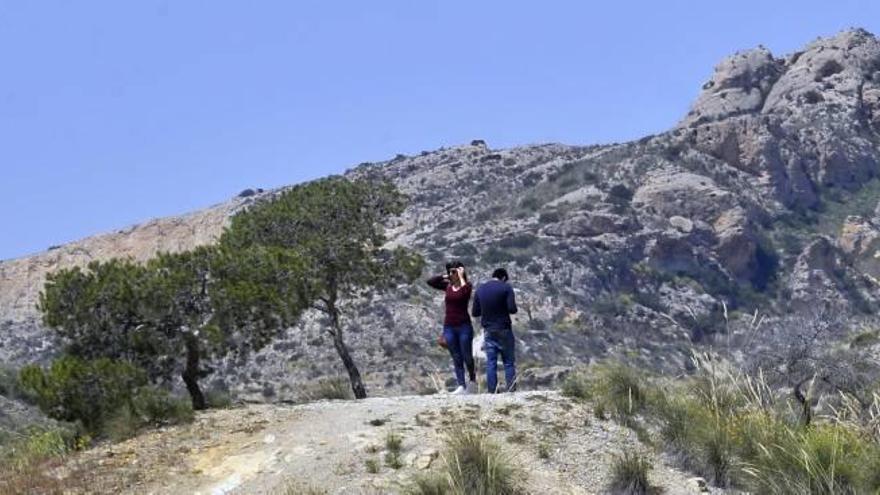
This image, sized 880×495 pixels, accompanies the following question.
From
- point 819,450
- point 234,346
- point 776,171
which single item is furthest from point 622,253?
point 819,450

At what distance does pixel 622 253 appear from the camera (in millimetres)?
64562

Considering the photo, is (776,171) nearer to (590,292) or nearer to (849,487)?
(590,292)

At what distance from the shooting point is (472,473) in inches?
392

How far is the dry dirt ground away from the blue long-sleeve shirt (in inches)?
68.7

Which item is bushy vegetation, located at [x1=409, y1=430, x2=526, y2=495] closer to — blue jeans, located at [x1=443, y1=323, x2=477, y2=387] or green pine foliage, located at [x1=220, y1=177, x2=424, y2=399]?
blue jeans, located at [x1=443, y1=323, x2=477, y2=387]

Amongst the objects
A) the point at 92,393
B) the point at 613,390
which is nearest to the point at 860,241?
the point at 613,390

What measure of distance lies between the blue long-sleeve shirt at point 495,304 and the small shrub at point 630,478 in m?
4.24

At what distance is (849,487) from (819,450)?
0.48 m

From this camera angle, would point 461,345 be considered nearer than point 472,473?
No

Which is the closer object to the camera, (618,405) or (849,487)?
(849,487)

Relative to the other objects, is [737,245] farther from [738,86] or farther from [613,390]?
[613,390]

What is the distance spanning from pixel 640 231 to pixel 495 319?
173 feet

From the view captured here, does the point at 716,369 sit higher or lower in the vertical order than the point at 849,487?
higher

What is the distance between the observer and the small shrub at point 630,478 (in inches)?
423
